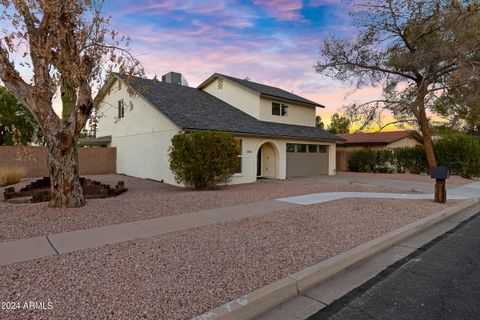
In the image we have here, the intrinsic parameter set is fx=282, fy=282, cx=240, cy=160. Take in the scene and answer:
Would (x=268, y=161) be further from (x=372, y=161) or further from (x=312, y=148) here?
(x=372, y=161)

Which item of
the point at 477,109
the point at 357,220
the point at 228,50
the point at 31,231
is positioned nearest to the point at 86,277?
the point at 31,231

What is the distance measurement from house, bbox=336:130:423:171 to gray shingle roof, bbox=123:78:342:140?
7.38 meters

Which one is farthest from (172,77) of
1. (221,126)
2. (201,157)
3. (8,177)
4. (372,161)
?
(372,161)

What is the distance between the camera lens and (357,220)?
7.05 meters

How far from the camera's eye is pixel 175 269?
3967mm

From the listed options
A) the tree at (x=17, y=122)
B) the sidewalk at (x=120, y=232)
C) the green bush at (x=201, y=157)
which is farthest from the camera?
the tree at (x=17, y=122)

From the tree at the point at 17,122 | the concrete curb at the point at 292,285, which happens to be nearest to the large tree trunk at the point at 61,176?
the concrete curb at the point at 292,285

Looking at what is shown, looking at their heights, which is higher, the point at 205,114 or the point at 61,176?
the point at 205,114

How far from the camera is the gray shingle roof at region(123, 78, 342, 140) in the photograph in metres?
13.8

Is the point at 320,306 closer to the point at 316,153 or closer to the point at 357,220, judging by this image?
the point at 357,220

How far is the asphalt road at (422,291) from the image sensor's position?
10.7 ft

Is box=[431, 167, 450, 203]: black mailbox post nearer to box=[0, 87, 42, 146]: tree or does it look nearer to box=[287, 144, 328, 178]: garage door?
box=[287, 144, 328, 178]: garage door

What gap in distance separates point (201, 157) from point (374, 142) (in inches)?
884

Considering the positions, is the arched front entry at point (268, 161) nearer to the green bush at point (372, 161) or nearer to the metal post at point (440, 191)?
the metal post at point (440, 191)
